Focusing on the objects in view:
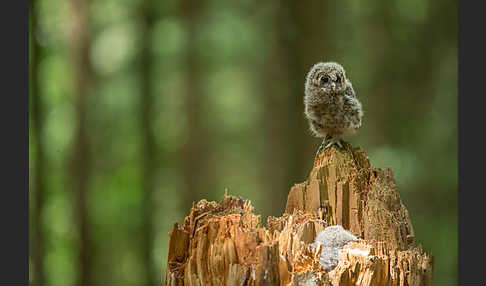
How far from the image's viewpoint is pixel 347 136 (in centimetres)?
314

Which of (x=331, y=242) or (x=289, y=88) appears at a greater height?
(x=289, y=88)

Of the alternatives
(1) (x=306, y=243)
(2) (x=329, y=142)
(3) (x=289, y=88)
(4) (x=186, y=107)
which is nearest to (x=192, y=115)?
(4) (x=186, y=107)

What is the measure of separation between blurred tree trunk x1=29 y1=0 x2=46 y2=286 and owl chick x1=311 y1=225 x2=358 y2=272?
1.60m

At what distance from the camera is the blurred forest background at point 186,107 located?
3184 mm

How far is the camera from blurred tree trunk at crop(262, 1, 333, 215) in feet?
10.5

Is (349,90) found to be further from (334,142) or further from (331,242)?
(331,242)

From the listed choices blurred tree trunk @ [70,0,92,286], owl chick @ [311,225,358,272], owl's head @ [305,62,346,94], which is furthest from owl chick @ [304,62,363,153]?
blurred tree trunk @ [70,0,92,286]

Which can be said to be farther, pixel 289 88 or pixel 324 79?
pixel 289 88

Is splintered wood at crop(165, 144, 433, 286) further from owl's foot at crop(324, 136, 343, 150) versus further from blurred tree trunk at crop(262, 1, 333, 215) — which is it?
blurred tree trunk at crop(262, 1, 333, 215)

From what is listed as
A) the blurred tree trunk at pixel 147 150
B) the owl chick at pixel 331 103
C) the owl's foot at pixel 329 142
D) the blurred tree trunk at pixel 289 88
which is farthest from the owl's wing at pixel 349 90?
the blurred tree trunk at pixel 147 150

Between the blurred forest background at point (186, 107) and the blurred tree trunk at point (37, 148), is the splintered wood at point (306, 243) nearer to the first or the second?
the blurred forest background at point (186, 107)

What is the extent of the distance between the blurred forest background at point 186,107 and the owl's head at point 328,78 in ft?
A: 1.12

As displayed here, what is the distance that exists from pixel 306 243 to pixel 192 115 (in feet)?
3.66

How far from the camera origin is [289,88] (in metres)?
3.25
